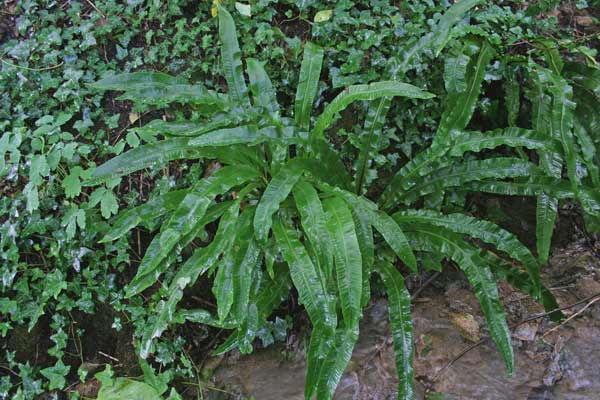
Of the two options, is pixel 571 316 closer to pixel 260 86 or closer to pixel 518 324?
pixel 518 324

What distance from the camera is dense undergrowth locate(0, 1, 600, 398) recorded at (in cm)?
224

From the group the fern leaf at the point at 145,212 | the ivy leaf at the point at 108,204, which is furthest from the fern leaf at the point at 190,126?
the ivy leaf at the point at 108,204

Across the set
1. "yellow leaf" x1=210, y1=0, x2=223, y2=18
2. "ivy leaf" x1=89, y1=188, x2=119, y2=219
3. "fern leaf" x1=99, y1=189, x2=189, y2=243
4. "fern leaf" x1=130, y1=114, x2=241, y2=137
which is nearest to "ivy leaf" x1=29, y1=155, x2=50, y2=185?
"ivy leaf" x1=89, y1=188, x2=119, y2=219

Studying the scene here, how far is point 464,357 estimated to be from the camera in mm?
2451

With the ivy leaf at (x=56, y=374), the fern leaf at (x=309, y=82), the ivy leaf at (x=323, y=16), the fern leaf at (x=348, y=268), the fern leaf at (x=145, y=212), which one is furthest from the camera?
the ivy leaf at (x=323, y=16)

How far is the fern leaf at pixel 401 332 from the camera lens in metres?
2.18

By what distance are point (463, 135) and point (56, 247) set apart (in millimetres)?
2197

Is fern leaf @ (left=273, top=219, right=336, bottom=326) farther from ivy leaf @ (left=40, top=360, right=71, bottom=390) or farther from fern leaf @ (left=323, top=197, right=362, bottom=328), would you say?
ivy leaf @ (left=40, top=360, right=71, bottom=390)

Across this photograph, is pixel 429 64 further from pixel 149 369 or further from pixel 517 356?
pixel 149 369

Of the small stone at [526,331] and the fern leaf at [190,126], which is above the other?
the fern leaf at [190,126]

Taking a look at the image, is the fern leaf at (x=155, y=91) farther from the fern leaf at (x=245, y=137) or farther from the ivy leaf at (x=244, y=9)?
the ivy leaf at (x=244, y=9)

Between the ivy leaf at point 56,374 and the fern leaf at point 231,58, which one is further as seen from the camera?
the ivy leaf at point 56,374

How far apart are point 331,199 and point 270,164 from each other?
1.39ft

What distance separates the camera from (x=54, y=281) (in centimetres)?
274
